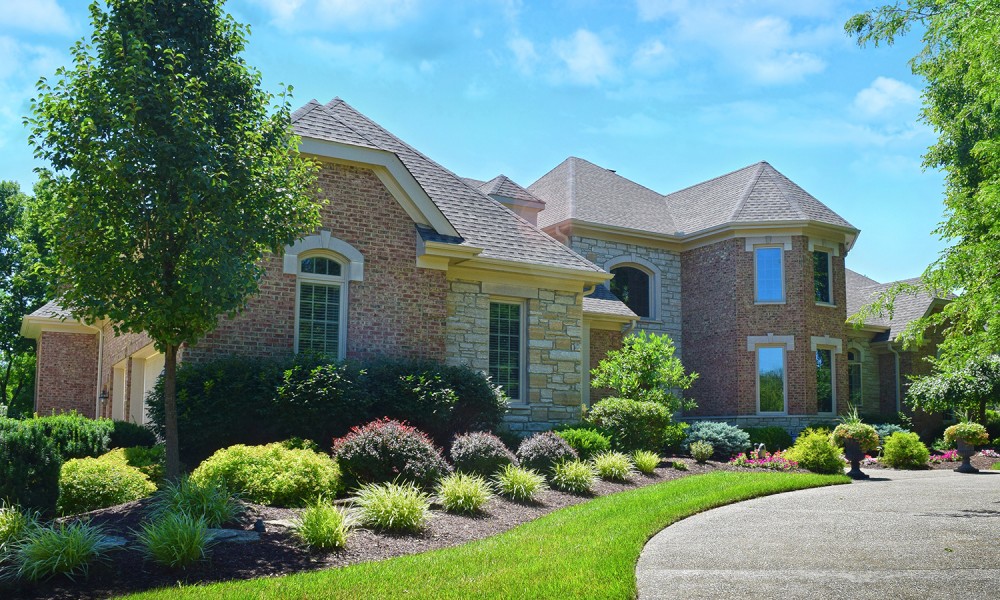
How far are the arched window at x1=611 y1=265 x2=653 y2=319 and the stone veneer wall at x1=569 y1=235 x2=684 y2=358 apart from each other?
1.21 ft

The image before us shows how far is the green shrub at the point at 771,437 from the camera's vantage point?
21.7m

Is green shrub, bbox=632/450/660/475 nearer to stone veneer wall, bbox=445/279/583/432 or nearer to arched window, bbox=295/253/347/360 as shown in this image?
stone veneer wall, bbox=445/279/583/432

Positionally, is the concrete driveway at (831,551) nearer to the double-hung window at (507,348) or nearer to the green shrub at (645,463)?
the green shrub at (645,463)

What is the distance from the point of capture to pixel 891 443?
58.7ft

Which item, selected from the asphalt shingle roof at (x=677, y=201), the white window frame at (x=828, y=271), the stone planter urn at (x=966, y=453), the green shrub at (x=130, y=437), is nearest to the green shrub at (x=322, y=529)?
the green shrub at (x=130, y=437)

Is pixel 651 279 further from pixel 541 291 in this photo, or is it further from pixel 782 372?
pixel 541 291

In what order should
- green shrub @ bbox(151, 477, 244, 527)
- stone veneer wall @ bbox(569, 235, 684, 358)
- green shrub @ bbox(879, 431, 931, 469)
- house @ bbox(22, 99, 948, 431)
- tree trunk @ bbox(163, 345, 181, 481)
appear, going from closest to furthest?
green shrub @ bbox(151, 477, 244, 527)
tree trunk @ bbox(163, 345, 181, 481)
house @ bbox(22, 99, 948, 431)
green shrub @ bbox(879, 431, 931, 469)
stone veneer wall @ bbox(569, 235, 684, 358)

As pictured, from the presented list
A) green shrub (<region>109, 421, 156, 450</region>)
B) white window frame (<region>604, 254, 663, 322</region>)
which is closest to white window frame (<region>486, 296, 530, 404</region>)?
green shrub (<region>109, 421, 156, 450</region>)

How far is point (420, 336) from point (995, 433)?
60.6ft

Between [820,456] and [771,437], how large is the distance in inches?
262

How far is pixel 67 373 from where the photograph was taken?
75.1 feet

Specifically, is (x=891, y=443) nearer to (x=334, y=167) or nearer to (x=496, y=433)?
(x=496, y=433)

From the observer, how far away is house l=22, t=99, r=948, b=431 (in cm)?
1441

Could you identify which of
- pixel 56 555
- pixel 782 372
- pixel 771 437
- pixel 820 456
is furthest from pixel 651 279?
pixel 56 555
